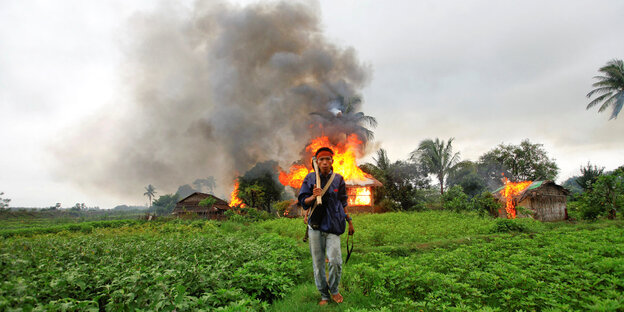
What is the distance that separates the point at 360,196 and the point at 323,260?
2412 centimetres

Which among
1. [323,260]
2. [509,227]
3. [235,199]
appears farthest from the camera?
[235,199]

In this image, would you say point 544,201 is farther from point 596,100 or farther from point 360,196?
point 596,100

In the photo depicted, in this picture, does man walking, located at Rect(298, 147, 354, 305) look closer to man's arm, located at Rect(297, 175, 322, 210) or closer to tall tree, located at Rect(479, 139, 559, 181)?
man's arm, located at Rect(297, 175, 322, 210)

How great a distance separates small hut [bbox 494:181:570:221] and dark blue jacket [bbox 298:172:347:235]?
2168 cm

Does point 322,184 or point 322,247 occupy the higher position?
point 322,184

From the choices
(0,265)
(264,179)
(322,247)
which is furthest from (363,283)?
(264,179)

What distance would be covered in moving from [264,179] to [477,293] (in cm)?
2919

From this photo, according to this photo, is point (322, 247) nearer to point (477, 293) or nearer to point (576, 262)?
point (477, 293)

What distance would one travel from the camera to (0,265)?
11.3 feet

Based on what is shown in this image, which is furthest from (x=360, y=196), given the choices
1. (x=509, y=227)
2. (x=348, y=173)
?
(x=509, y=227)

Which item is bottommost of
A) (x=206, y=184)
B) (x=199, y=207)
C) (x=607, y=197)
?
(x=199, y=207)

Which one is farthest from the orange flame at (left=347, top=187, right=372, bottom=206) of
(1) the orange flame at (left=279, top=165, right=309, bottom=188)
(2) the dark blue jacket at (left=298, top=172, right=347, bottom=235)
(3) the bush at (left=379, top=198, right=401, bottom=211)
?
(2) the dark blue jacket at (left=298, top=172, right=347, bottom=235)

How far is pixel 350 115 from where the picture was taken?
104ft

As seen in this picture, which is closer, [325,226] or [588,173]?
[325,226]
